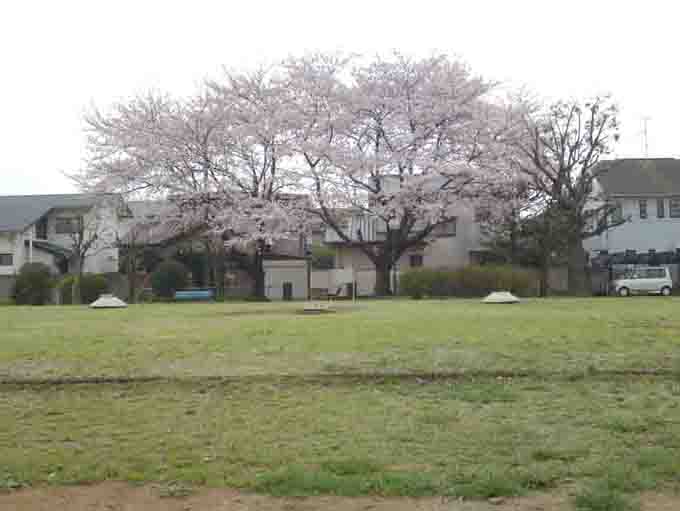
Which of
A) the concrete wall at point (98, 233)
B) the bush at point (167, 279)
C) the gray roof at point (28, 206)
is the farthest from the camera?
the gray roof at point (28, 206)

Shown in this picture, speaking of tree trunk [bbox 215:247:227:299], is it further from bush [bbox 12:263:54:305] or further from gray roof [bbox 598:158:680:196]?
gray roof [bbox 598:158:680:196]

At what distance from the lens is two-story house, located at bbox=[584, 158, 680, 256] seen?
36.6 metres

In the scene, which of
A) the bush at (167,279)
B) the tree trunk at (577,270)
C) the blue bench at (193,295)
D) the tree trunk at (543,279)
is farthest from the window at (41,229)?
the tree trunk at (577,270)

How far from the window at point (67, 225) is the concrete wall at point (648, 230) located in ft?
89.9

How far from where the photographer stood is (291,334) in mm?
11711

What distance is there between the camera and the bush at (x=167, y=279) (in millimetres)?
32875

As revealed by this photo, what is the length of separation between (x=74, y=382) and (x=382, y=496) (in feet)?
16.6

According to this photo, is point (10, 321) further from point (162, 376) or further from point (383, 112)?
point (383, 112)

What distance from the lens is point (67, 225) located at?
40375 millimetres

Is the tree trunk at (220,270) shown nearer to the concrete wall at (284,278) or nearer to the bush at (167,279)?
the bush at (167,279)

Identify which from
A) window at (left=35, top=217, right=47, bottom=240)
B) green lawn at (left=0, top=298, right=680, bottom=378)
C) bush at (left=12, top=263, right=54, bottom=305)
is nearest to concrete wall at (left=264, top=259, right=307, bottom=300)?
bush at (left=12, top=263, right=54, bottom=305)

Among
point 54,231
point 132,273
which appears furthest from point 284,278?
point 54,231

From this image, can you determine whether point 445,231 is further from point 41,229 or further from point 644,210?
point 41,229

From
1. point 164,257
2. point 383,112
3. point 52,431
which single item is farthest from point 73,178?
point 52,431
